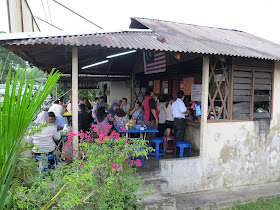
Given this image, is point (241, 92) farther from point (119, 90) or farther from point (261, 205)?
point (119, 90)

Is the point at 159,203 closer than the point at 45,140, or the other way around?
the point at 159,203

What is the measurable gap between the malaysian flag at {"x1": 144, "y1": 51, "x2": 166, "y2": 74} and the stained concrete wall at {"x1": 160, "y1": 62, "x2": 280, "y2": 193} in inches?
87.2

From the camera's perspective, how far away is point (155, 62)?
21.7 feet

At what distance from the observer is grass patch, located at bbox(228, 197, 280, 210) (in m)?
4.65

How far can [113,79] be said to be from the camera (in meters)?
11.9

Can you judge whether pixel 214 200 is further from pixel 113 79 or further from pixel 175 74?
pixel 113 79

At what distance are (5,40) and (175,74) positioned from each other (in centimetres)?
580

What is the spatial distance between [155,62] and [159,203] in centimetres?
402

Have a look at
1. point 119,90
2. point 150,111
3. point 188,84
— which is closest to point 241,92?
point 188,84

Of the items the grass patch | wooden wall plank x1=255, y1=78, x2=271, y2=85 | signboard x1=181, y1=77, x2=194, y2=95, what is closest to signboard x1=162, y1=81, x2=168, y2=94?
signboard x1=181, y1=77, x2=194, y2=95

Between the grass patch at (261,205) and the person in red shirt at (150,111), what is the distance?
112 inches

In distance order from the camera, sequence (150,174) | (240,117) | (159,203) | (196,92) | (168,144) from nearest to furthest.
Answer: (159,203) < (150,174) < (240,117) < (168,144) < (196,92)

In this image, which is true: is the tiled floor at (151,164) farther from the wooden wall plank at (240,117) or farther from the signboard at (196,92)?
the signboard at (196,92)

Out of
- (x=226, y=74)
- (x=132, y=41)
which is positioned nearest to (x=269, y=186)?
(x=226, y=74)
